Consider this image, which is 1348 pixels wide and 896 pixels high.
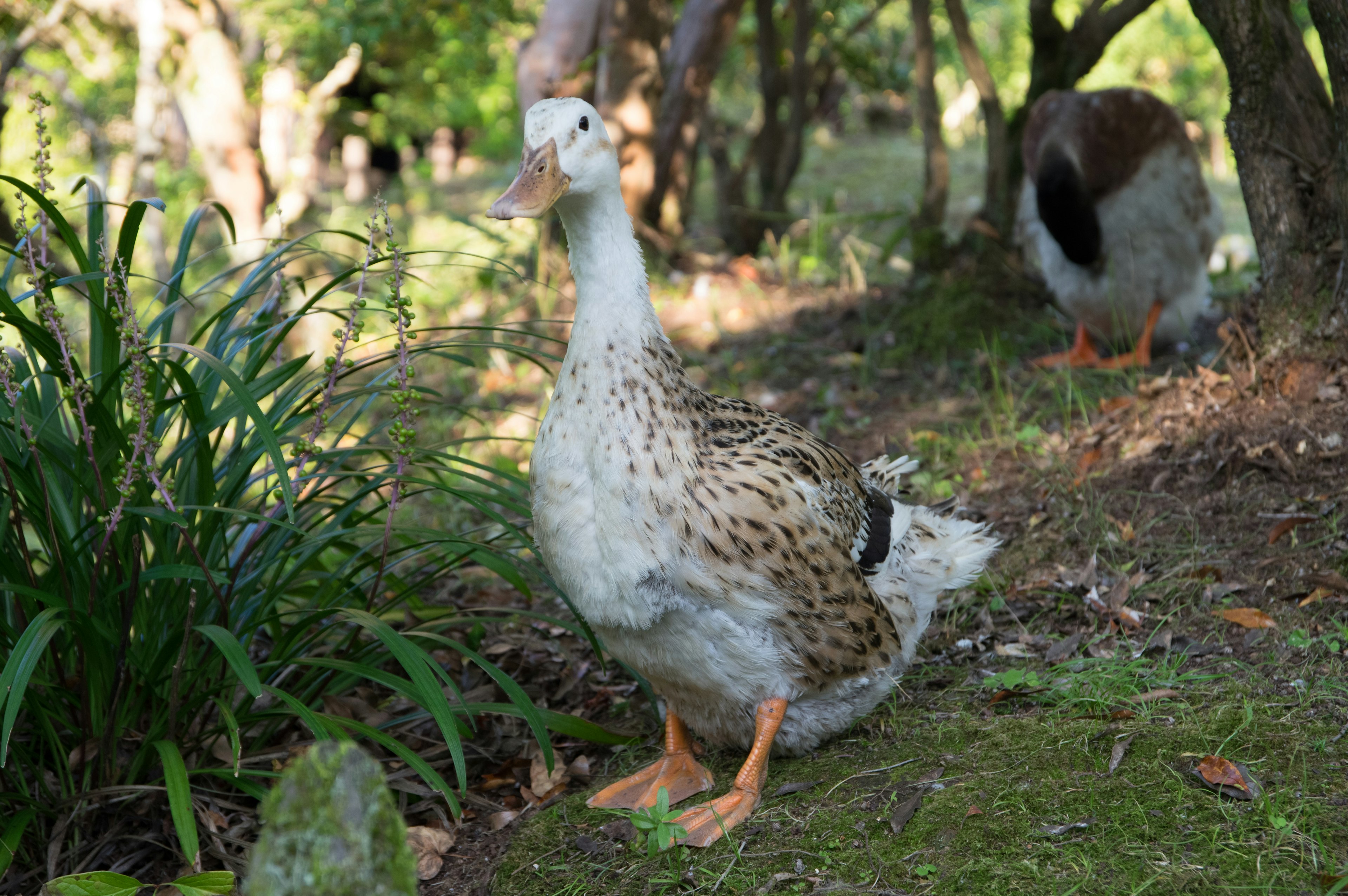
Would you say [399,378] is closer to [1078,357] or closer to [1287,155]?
[1287,155]

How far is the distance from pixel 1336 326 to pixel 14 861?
4.38 m

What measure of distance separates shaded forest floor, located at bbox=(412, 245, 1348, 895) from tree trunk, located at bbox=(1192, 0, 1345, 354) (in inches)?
8.7

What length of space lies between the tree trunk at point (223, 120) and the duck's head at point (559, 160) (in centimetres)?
559

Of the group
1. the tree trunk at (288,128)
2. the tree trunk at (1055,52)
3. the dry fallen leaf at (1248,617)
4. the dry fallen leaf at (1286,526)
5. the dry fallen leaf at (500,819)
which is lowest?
the dry fallen leaf at (500,819)

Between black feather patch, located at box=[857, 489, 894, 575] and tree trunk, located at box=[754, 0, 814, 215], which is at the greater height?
tree trunk, located at box=[754, 0, 814, 215]

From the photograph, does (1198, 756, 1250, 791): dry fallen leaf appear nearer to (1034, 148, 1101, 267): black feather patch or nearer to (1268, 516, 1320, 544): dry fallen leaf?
(1268, 516, 1320, 544): dry fallen leaf

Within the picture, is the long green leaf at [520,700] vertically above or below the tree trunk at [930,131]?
below

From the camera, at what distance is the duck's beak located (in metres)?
2.45

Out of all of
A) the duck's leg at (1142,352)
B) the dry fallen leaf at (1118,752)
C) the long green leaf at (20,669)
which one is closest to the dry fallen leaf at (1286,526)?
the dry fallen leaf at (1118,752)

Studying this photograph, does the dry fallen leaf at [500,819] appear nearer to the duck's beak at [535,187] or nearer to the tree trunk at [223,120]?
the duck's beak at [535,187]

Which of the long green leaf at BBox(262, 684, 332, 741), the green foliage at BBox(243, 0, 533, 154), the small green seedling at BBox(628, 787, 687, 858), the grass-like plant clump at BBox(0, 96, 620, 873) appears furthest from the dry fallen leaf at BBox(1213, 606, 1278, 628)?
the green foliage at BBox(243, 0, 533, 154)

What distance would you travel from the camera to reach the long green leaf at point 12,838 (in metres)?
2.40

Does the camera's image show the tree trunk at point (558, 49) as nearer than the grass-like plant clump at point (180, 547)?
No

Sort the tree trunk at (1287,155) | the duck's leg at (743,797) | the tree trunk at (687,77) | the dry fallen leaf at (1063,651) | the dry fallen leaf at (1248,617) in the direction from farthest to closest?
the tree trunk at (687,77), the tree trunk at (1287,155), the dry fallen leaf at (1063,651), the dry fallen leaf at (1248,617), the duck's leg at (743,797)
